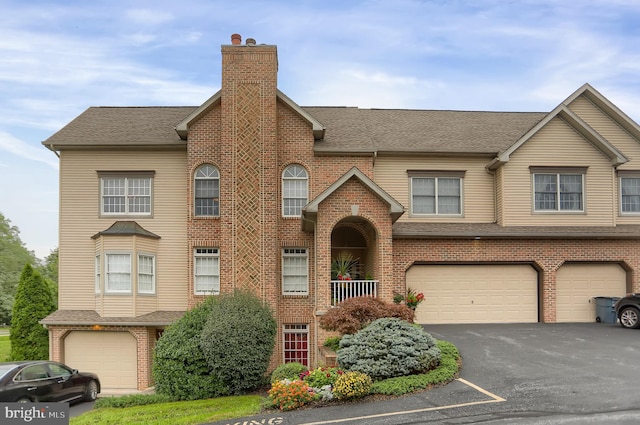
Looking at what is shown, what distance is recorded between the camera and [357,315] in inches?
638

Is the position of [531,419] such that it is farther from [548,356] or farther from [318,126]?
[318,126]

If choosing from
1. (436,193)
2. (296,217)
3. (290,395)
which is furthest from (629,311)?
(290,395)

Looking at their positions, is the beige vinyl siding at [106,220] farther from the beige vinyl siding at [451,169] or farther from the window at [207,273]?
the beige vinyl siding at [451,169]

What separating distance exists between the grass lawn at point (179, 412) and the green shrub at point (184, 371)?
2.02 ft

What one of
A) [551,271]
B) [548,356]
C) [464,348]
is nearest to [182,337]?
[464,348]

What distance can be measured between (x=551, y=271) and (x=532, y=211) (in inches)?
92.1

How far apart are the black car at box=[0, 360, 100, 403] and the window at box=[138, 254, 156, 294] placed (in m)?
3.61

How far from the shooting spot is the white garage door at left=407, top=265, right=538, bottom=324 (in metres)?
21.6

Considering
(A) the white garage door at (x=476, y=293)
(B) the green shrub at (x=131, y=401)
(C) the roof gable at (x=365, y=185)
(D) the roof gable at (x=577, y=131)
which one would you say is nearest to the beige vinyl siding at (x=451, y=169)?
(D) the roof gable at (x=577, y=131)

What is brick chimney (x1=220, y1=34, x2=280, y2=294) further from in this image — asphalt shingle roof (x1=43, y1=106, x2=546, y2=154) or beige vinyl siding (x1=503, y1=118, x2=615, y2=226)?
beige vinyl siding (x1=503, y1=118, x2=615, y2=226)

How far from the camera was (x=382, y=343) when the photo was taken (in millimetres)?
14195

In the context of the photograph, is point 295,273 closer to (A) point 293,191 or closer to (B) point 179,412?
(A) point 293,191

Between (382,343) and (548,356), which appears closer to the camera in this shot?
(382,343)

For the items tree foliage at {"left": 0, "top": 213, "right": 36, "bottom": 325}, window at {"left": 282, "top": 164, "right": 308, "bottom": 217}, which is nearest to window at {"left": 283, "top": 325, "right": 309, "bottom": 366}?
window at {"left": 282, "top": 164, "right": 308, "bottom": 217}
